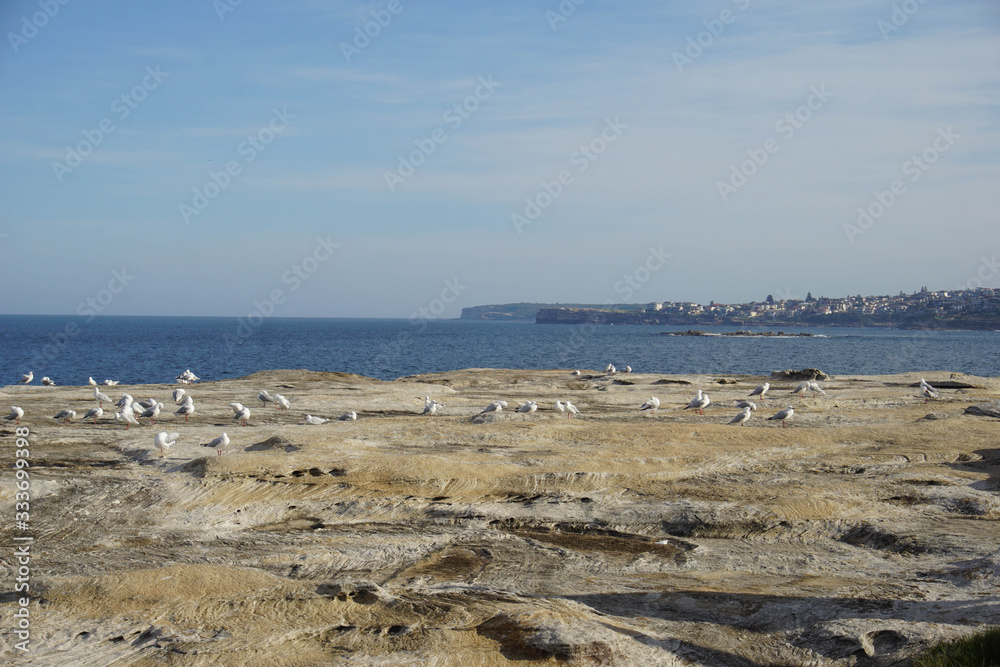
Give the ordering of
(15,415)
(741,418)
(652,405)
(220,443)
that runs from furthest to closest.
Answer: (652,405), (15,415), (741,418), (220,443)

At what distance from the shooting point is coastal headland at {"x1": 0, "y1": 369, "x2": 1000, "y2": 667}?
955 cm

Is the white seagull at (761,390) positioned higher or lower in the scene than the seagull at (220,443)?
higher

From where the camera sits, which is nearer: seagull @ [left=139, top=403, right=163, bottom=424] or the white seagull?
seagull @ [left=139, top=403, right=163, bottom=424]

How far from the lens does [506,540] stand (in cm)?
1384

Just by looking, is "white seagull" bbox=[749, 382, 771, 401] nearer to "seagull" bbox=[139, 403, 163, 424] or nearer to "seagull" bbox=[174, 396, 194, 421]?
"seagull" bbox=[174, 396, 194, 421]

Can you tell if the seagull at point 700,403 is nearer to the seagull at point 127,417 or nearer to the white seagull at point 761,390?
the white seagull at point 761,390

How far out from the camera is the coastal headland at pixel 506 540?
955 centimetres

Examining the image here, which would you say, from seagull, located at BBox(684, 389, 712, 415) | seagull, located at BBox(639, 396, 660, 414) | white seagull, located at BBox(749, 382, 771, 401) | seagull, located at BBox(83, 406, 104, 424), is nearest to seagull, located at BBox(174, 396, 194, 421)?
seagull, located at BBox(83, 406, 104, 424)

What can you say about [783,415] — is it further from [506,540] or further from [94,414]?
[94,414]

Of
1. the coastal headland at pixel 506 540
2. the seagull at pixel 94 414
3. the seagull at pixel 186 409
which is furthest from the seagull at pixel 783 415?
the seagull at pixel 94 414

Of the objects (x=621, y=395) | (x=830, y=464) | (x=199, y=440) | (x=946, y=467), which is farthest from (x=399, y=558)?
(x=621, y=395)

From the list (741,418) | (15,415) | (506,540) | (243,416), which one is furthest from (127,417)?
(741,418)

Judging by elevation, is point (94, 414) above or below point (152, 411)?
below

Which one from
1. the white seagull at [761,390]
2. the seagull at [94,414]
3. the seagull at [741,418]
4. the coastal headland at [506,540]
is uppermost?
the white seagull at [761,390]
